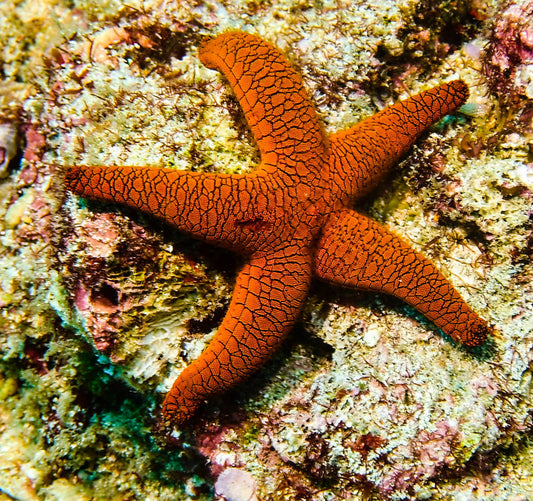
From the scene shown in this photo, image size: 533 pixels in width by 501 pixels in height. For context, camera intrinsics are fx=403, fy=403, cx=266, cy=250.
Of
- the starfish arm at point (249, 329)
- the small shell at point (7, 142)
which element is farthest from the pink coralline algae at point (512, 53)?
the small shell at point (7, 142)

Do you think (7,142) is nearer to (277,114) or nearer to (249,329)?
(277,114)

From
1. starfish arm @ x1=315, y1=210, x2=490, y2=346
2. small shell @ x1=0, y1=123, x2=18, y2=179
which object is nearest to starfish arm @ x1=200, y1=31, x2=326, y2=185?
starfish arm @ x1=315, y1=210, x2=490, y2=346

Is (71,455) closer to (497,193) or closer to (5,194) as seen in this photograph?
(5,194)

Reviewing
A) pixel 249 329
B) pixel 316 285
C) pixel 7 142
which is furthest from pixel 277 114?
pixel 7 142

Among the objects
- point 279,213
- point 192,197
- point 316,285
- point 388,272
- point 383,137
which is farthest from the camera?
point 316,285

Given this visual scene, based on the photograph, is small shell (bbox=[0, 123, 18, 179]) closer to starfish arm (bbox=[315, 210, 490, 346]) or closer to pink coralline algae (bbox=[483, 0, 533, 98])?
starfish arm (bbox=[315, 210, 490, 346])

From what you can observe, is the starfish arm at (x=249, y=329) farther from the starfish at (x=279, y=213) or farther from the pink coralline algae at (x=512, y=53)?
the pink coralline algae at (x=512, y=53)
